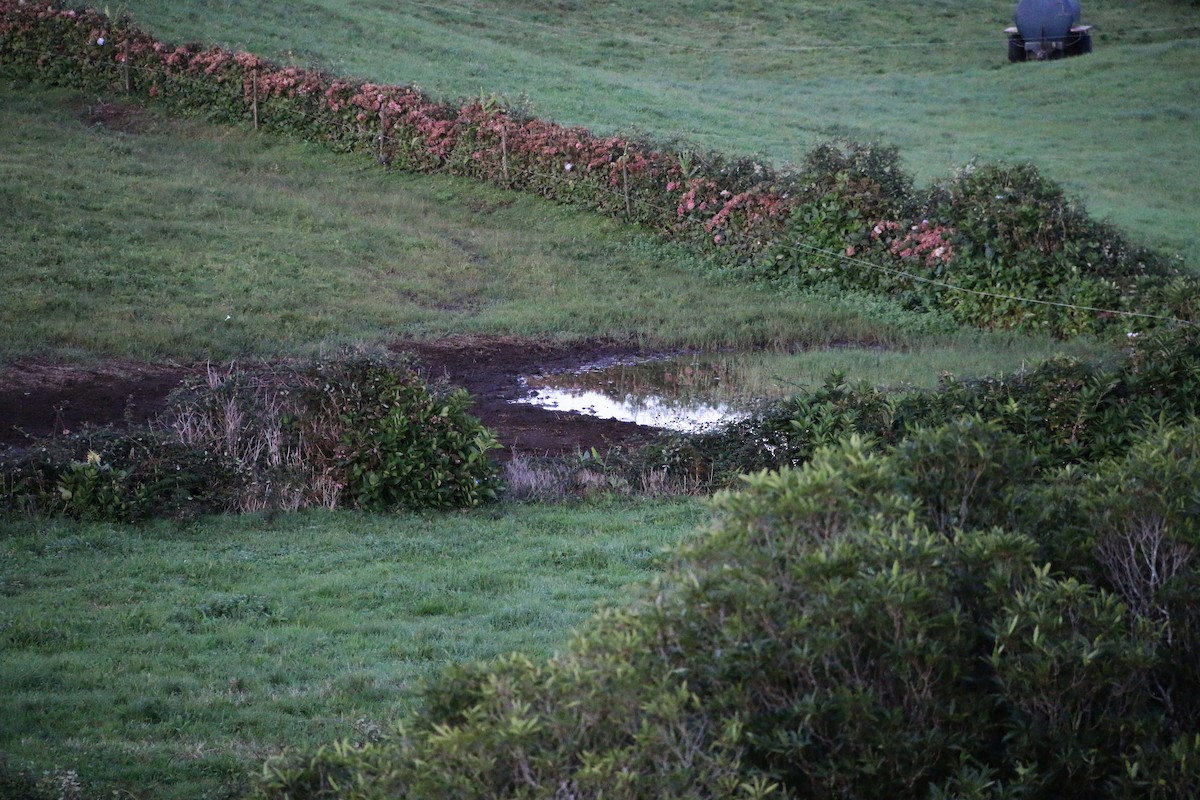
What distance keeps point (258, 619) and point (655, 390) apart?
836 cm

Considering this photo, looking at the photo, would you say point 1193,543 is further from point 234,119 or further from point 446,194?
point 234,119

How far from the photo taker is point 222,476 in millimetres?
10055

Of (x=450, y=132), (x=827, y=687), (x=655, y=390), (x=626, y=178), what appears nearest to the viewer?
(x=827, y=687)

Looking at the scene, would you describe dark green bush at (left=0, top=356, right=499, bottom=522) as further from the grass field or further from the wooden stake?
the wooden stake

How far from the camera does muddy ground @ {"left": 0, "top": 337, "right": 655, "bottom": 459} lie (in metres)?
12.4

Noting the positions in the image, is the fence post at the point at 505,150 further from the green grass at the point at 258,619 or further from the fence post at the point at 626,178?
the green grass at the point at 258,619

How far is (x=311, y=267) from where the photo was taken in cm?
1903

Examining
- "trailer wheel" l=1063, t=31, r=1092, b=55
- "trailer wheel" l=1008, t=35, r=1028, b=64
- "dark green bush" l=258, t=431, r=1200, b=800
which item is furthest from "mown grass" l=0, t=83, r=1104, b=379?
"trailer wheel" l=1063, t=31, r=1092, b=55

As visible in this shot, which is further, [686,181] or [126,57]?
[126,57]

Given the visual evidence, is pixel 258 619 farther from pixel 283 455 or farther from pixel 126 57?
pixel 126 57

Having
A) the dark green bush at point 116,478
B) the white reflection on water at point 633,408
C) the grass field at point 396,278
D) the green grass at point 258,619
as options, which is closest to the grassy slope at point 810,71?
the grass field at point 396,278

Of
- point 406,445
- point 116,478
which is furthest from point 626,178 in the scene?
point 116,478

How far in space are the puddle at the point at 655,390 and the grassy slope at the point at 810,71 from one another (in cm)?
914

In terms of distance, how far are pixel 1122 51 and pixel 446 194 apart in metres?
27.8
